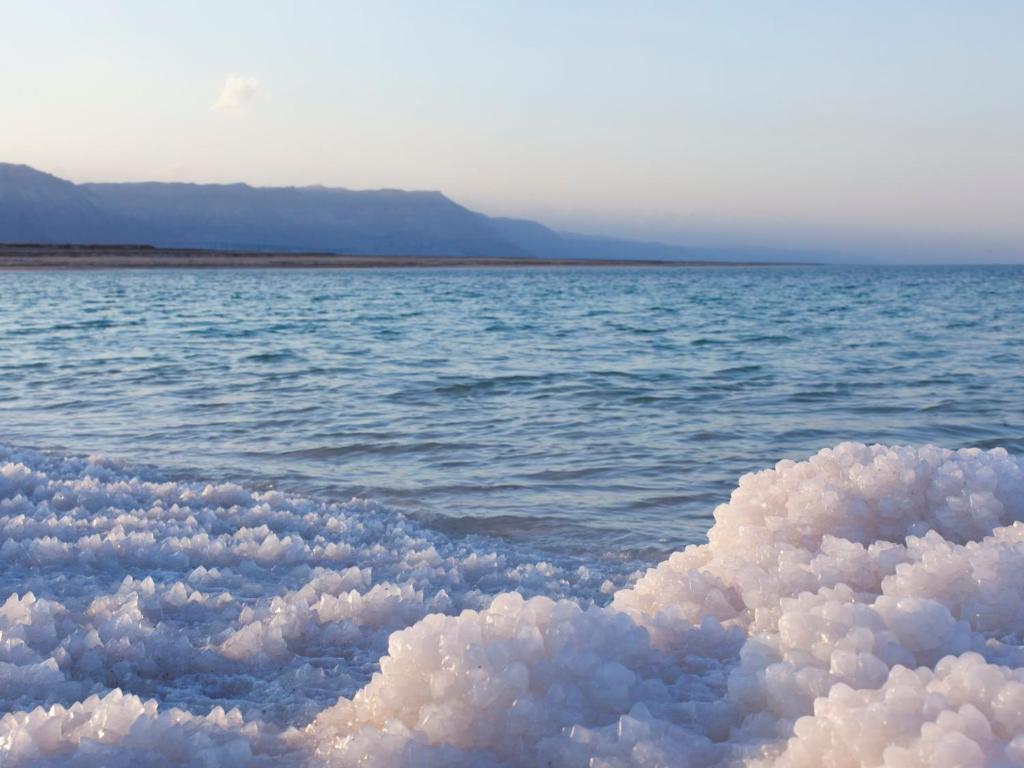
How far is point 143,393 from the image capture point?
12609 mm

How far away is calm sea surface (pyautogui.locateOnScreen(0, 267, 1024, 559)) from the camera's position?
764 centimetres

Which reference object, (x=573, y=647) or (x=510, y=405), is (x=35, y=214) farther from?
(x=573, y=647)

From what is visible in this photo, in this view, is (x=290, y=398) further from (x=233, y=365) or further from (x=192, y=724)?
(x=192, y=724)

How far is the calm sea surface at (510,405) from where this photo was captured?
7637 millimetres

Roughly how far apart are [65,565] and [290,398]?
8.52 meters

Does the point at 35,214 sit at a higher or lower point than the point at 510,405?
higher

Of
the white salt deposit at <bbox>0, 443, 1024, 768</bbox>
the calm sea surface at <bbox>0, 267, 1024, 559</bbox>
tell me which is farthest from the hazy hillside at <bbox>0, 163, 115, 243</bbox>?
the white salt deposit at <bbox>0, 443, 1024, 768</bbox>

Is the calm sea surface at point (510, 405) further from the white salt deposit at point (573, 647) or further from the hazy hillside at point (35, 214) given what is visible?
the hazy hillside at point (35, 214)

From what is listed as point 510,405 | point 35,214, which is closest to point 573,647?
point 510,405

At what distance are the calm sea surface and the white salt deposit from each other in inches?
111

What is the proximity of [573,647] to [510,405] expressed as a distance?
10.0 m

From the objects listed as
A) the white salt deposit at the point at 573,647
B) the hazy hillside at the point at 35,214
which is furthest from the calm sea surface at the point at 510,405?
the hazy hillside at the point at 35,214

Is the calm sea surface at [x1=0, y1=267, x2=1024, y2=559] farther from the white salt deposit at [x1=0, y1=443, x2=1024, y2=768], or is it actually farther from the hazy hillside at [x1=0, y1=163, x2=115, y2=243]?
the hazy hillside at [x1=0, y1=163, x2=115, y2=243]

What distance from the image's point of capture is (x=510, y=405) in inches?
477
